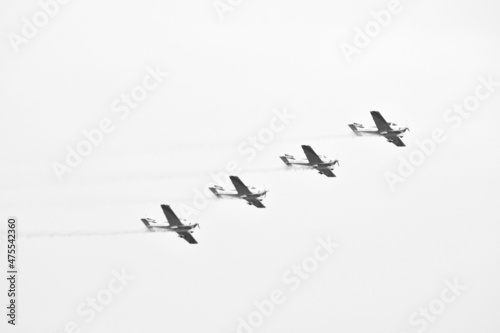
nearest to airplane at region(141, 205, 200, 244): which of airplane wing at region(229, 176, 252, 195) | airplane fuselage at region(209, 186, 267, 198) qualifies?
airplane fuselage at region(209, 186, 267, 198)

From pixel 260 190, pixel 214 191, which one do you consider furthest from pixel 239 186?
pixel 214 191

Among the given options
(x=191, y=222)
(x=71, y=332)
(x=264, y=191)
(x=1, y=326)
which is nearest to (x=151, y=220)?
(x=191, y=222)

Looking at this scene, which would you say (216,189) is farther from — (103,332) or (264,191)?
(103,332)

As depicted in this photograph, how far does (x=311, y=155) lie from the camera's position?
102m

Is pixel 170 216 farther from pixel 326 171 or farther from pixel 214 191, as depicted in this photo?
pixel 326 171

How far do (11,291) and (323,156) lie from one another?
3690 centimetres

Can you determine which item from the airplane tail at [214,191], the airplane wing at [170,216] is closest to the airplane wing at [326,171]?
the airplane tail at [214,191]

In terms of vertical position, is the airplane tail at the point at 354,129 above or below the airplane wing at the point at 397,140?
above

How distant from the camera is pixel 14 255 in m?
106

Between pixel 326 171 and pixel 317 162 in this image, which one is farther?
pixel 326 171

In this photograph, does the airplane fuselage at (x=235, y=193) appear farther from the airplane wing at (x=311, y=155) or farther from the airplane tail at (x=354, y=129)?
the airplane tail at (x=354, y=129)

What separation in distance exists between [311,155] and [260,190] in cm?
662

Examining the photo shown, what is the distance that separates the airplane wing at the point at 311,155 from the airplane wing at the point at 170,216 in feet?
50.1

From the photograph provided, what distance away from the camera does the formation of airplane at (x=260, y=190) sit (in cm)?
9800
